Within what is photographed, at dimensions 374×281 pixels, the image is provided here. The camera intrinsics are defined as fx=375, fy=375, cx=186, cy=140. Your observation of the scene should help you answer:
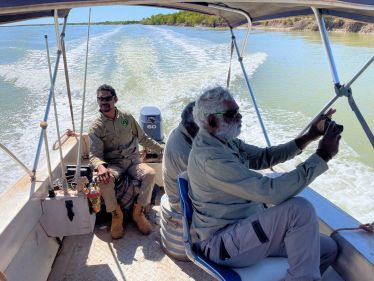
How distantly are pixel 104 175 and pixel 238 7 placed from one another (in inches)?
53.2

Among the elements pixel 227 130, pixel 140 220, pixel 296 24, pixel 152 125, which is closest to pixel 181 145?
pixel 227 130

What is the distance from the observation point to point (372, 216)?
3.64 metres

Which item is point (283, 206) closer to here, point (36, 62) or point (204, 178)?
point (204, 178)

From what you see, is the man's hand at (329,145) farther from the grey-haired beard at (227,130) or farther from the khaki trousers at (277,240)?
the grey-haired beard at (227,130)

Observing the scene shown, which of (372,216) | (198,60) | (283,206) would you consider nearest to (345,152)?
(372,216)

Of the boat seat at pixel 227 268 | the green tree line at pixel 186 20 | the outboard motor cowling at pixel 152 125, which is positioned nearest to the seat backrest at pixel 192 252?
the boat seat at pixel 227 268

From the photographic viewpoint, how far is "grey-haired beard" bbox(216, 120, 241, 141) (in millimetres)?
1469

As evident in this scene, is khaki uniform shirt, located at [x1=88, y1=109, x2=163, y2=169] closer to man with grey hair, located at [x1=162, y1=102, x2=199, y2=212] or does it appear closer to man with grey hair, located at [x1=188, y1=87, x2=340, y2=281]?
man with grey hair, located at [x1=162, y1=102, x2=199, y2=212]

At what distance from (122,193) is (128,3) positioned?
1.68 meters

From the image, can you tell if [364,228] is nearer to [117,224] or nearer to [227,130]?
[227,130]

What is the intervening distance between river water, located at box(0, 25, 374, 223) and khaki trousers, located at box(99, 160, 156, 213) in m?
1.12

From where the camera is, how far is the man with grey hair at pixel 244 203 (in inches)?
53.0

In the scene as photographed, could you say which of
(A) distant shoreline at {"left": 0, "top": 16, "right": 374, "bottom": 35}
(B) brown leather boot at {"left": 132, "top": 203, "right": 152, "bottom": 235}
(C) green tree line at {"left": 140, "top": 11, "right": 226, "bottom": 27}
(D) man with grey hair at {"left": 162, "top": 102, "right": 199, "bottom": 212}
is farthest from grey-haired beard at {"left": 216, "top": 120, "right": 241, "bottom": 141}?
(C) green tree line at {"left": 140, "top": 11, "right": 226, "bottom": 27}

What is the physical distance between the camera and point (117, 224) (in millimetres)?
2605
